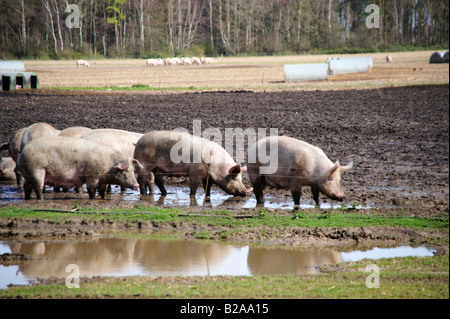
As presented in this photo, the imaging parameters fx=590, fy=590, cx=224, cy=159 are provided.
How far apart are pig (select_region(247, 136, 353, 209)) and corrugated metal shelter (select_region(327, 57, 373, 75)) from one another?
2725 cm

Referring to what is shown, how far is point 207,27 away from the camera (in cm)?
7306

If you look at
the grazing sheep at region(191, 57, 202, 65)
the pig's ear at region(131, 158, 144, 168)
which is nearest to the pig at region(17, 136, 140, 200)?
the pig's ear at region(131, 158, 144, 168)

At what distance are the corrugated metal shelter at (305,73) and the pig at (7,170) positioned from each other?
2213cm

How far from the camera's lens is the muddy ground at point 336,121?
11734 mm

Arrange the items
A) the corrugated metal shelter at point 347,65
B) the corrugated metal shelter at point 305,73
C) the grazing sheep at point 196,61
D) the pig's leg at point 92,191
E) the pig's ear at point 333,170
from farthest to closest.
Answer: the grazing sheep at point 196,61, the corrugated metal shelter at point 347,65, the corrugated metal shelter at point 305,73, the pig's leg at point 92,191, the pig's ear at point 333,170

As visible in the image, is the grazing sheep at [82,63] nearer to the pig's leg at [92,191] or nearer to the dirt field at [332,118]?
the dirt field at [332,118]

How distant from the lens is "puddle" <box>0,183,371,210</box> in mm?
11094

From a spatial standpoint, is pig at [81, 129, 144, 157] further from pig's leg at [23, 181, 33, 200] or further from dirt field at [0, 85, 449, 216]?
dirt field at [0, 85, 449, 216]

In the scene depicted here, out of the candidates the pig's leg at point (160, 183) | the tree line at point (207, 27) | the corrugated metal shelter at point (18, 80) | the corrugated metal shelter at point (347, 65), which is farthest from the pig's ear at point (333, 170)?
the tree line at point (207, 27)

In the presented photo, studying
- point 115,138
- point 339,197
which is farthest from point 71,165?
point 339,197
